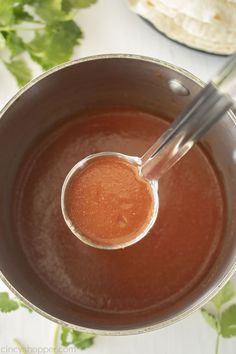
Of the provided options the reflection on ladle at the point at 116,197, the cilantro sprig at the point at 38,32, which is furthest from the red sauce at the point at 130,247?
the cilantro sprig at the point at 38,32

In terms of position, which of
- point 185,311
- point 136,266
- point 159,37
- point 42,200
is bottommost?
point 185,311

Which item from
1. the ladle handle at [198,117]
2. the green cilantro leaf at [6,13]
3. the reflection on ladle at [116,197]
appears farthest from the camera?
the green cilantro leaf at [6,13]

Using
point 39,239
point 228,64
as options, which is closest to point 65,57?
point 39,239

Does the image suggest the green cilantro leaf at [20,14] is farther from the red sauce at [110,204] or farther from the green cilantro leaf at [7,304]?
the green cilantro leaf at [7,304]

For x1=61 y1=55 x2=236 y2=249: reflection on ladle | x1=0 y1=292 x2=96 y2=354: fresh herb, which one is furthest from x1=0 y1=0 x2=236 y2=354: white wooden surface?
x1=61 y1=55 x2=236 y2=249: reflection on ladle

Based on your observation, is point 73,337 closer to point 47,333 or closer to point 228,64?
point 47,333

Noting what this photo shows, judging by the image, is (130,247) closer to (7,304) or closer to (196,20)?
(7,304)
